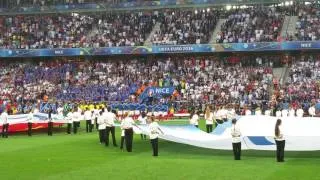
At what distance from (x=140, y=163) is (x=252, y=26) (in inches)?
1446

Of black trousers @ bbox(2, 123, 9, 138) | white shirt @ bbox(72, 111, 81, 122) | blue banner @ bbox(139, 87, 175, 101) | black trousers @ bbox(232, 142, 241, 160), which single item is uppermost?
blue banner @ bbox(139, 87, 175, 101)

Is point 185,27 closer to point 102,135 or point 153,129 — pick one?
point 102,135

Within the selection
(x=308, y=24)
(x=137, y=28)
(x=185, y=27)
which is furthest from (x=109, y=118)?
(x=137, y=28)

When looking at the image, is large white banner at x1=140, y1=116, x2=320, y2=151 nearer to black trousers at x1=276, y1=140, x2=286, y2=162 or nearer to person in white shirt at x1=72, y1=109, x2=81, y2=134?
black trousers at x1=276, y1=140, x2=286, y2=162

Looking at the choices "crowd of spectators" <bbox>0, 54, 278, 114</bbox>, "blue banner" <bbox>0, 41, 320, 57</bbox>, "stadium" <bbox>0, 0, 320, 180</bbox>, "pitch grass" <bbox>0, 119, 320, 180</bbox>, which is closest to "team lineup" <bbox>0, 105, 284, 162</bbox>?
"stadium" <bbox>0, 0, 320, 180</bbox>

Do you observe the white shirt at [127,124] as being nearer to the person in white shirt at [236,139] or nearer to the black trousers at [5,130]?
the person in white shirt at [236,139]

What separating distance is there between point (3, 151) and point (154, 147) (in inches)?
264

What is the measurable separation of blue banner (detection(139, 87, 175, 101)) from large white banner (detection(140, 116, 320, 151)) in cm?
2740

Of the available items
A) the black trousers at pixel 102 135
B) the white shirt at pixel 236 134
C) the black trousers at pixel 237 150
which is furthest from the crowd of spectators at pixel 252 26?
the black trousers at pixel 237 150

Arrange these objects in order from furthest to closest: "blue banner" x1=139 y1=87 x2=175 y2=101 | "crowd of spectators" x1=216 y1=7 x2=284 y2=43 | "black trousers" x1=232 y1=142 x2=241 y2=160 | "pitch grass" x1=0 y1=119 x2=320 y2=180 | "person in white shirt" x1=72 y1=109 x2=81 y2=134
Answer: "crowd of spectators" x1=216 y1=7 x2=284 y2=43
"blue banner" x1=139 y1=87 x2=175 y2=101
"person in white shirt" x1=72 y1=109 x2=81 y2=134
"black trousers" x1=232 y1=142 x2=241 y2=160
"pitch grass" x1=0 y1=119 x2=320 y2=180

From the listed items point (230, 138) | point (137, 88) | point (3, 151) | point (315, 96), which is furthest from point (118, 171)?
point (137, 88)

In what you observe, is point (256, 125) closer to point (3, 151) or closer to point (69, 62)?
point (3, 151)

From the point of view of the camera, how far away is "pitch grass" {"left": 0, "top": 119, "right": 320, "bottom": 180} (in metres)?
18.0

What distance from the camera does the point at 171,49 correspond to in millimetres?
55375
